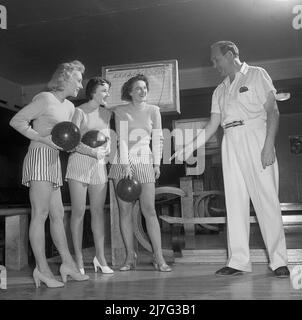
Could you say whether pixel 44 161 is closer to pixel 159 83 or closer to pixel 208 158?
pixel 159 83

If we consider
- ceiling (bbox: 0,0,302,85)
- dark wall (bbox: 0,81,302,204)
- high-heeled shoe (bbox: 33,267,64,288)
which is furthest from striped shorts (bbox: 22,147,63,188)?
dark wall (bbox: 0,81,302,204)

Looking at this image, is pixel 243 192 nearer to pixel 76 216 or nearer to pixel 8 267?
pixel 76 216

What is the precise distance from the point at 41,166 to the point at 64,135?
0.21m

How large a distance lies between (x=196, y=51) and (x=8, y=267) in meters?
3.42

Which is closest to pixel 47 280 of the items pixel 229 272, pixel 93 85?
pixel 229 272

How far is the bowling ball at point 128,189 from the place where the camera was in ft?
7.56

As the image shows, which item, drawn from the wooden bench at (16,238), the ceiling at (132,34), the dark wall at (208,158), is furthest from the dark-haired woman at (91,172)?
the dark wall at (208,158)

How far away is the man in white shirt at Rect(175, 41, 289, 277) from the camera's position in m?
2.14

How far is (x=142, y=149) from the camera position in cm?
245

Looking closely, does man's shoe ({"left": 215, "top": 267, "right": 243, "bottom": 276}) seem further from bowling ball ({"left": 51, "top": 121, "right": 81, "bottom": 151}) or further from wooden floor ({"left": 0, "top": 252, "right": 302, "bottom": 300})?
bowling ball ({"left": 51, "top": 121, "right": 81, "bottom": 151})

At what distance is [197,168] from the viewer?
4402 millimetres

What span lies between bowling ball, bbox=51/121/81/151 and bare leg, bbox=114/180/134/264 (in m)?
0.60
